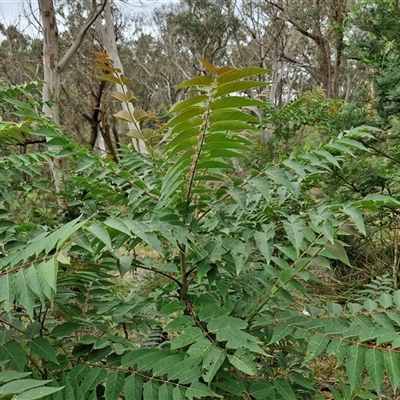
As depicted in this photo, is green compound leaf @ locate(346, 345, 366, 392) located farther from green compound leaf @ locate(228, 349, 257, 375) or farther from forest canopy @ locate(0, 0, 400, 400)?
green compound leaf @ locate(228, 349, 257, 375)

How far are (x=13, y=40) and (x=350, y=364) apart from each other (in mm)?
14197

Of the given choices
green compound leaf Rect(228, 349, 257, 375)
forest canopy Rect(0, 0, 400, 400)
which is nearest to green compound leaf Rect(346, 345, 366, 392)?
forest canopy Rect(0, 0, 400, 400)

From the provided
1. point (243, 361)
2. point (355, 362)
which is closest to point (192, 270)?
point (243, 361)

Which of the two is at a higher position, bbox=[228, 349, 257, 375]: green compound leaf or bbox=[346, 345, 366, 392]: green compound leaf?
bbox=[228, 349, 257, 375]: green compound leaf

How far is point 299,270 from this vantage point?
0.97 metres

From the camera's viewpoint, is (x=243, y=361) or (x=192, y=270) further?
(x=192, y=270)

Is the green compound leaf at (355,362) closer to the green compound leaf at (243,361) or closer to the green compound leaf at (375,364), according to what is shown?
Answer: the green compound leaf at (375,364)

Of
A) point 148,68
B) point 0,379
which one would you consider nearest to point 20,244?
point 0,379

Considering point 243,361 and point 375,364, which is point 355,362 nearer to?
point 375,364

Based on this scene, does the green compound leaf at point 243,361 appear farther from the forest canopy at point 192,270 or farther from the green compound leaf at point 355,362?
the green compound leaf at point 355,362

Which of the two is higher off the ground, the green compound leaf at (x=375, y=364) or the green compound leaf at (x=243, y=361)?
the green compound leaf at (x=243, y=361)

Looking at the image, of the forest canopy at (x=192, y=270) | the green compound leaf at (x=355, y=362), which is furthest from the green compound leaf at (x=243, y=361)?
the green compound leaf at (x=355, y=362)

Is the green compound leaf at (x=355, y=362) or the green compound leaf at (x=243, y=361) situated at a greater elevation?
the green compound leaf at (x=243, y=361)

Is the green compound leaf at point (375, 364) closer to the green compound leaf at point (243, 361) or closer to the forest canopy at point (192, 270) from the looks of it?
the forest canopy at point (192, 270)
